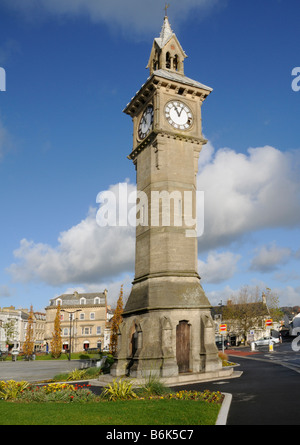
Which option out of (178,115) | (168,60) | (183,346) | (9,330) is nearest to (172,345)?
(183,346)

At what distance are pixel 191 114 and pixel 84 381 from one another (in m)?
20.5

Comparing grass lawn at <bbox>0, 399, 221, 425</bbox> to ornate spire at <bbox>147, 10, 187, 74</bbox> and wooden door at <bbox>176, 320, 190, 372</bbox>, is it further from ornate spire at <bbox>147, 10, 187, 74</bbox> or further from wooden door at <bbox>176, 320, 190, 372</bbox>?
ornate spire at <bbox>147, 10, 187, 74</bbox>

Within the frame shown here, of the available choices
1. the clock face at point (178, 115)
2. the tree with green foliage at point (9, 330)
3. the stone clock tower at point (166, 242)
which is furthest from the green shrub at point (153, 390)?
the tree with green foliage at point (9, 330)

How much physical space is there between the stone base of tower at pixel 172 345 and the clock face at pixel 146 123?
13.7m

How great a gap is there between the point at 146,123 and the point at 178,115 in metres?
2.70

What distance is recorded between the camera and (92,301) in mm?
89250

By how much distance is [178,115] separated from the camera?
2808 cm

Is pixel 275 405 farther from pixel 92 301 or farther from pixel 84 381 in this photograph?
pixel 92 301

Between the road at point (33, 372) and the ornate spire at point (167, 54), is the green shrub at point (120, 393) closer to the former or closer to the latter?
the road at point (33, 372)

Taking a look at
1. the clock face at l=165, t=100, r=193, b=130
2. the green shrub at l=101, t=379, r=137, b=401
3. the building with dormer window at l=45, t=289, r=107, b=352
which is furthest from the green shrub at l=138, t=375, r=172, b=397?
the building with dormer window at l=45, t=289, r=107, b=352

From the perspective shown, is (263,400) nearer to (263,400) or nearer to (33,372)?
(263,400)

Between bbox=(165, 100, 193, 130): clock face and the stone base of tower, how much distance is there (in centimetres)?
1351

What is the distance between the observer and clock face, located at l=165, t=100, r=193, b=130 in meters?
27.7

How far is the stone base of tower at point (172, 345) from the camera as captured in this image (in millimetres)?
21797
